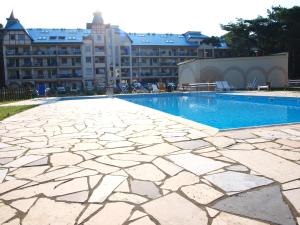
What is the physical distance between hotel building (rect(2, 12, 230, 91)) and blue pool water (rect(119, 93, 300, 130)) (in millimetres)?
30963

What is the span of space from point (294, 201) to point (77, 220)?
1.90m

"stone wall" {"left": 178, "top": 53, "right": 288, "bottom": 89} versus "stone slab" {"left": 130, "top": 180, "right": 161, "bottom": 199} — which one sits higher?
"stone wall" {"left": 178, "top": 53, "right": 288, "bottom": 89}

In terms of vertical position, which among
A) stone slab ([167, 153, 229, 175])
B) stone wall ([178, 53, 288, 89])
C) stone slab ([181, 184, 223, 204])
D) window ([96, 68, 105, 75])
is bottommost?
stone slab ([181, 184, 223, 204])

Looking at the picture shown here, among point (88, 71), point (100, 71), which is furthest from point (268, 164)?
point (88, 71)

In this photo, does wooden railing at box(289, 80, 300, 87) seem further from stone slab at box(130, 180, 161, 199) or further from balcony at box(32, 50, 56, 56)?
balcony at box(32, 50, 56, 56)

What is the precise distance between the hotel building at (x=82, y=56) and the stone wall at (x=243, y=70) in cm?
2248

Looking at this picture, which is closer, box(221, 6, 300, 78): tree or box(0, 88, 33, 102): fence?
box(0, 88, 33, 102): fence

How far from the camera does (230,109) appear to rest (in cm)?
1261

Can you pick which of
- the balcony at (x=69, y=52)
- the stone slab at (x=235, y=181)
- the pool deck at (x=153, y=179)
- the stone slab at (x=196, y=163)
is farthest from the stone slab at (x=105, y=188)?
the balcony at (x=69, y=52)

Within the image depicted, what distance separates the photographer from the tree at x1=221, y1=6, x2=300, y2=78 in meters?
33.4

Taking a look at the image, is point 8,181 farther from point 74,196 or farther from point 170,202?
point 170,202

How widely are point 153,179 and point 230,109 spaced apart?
32.9ft

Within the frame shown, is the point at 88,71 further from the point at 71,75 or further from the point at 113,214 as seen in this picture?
the point at 113,214

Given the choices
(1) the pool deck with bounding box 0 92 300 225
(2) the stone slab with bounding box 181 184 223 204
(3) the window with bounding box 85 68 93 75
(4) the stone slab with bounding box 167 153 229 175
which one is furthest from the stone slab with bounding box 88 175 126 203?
(3) the window with bounding box 85 68 93 75
